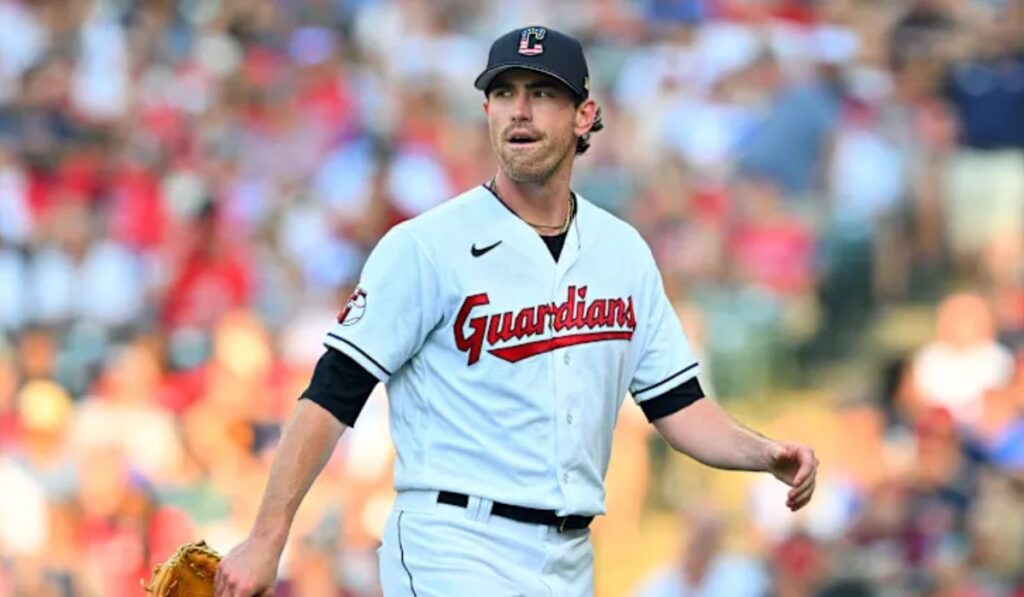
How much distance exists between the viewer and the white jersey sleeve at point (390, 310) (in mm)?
3908

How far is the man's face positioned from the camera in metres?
4.05

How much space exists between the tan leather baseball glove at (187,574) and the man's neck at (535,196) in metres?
1.01

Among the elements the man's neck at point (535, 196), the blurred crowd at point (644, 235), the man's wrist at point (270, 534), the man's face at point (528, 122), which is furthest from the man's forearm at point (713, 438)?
the blurred crowd at point (644, 235)

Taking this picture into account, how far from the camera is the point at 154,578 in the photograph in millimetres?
4027

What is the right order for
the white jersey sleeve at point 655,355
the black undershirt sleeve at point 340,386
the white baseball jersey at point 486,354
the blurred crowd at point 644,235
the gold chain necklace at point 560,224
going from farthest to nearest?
the blurred crowd at point 644,235 → the white jersey sleeve at point 655,355 → the gold chain necklace at point 560,224 → the white baseball jersey at point 486,354 → the black undershirt sleeve at point 340,386

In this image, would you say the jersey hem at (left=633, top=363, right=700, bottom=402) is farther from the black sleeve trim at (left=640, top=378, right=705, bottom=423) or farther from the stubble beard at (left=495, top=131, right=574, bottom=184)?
the stubble beard at (left=495, top=131, right=574, bottom=184)

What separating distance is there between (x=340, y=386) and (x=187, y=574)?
58 centimetres

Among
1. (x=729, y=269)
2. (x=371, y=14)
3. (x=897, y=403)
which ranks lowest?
(x=897, y=403)

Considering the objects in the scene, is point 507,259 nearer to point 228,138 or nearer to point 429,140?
point 429,140

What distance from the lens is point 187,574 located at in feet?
13.4

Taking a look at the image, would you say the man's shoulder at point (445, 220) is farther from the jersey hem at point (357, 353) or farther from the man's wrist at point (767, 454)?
the man's wrist at point (767, 454)

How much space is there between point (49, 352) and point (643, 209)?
328cm

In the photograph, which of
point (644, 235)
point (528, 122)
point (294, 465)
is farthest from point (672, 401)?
point (644, 235)

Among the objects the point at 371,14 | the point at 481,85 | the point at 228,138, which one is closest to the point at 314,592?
the point at 228,138
